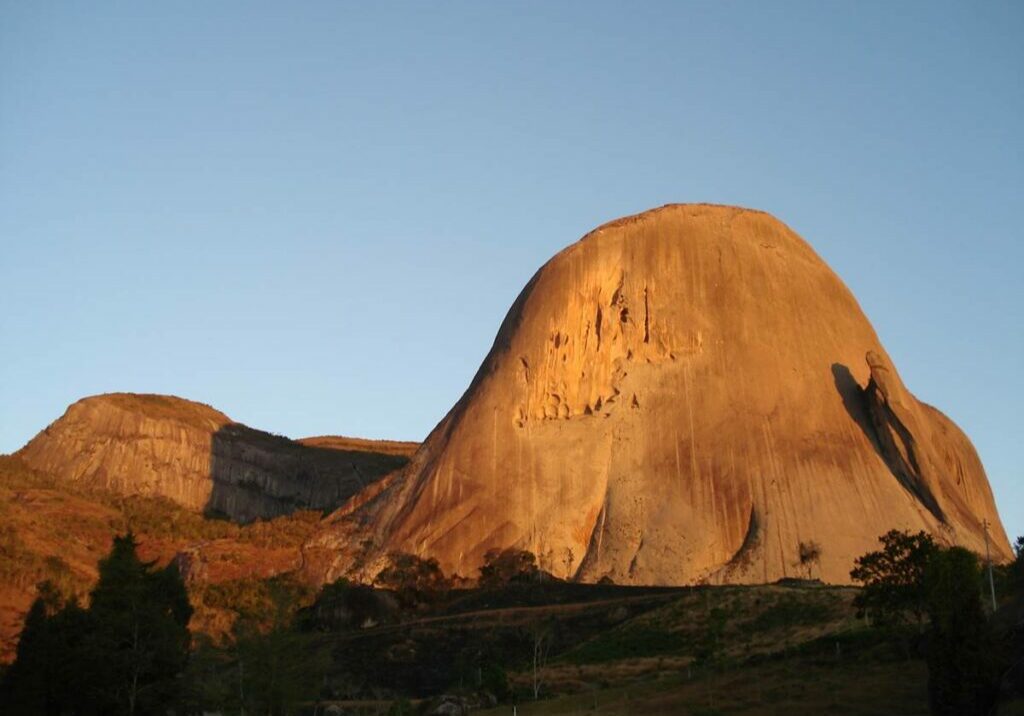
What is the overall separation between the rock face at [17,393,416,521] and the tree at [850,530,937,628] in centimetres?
8283

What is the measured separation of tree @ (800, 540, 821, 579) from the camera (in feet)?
254

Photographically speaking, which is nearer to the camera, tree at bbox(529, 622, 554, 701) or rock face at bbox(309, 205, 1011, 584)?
tree at bbox(529, 622, 554, 701)

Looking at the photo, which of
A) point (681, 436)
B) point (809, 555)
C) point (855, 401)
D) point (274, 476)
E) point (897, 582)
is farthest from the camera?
point (274, 476)

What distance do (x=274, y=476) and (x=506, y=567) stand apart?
4980 cm

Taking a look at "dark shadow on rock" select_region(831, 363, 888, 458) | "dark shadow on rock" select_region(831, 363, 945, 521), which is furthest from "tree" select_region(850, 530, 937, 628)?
"dark shadow on rock" select_region(831, 363, 888, 458)

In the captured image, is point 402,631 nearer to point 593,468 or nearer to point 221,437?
point 593,468

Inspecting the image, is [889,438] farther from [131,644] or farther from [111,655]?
[111,655]

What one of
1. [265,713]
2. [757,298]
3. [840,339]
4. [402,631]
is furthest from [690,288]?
[265,713]

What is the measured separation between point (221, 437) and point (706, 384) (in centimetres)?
5787

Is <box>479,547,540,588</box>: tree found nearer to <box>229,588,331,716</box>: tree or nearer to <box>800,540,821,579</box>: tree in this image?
<box>800,540,821,579</box>: tree

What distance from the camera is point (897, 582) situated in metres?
45.1

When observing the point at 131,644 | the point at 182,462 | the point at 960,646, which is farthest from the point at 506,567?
the point at 182,462

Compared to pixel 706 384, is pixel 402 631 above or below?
below

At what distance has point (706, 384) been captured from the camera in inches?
3482
